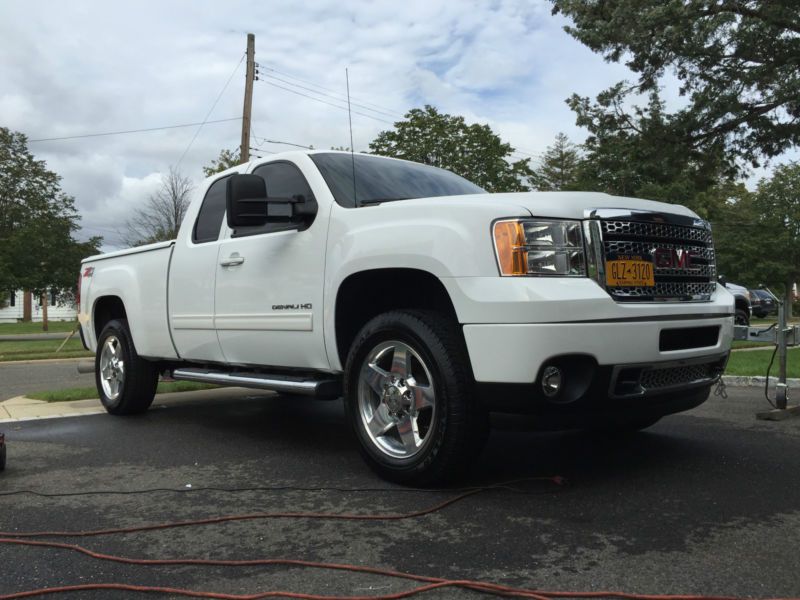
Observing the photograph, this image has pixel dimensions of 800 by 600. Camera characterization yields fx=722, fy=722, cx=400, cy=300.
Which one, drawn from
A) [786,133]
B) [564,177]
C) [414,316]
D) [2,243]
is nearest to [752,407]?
[414,316]

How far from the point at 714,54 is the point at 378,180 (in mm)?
11760

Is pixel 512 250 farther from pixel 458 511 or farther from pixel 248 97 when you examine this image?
pixel 248 97

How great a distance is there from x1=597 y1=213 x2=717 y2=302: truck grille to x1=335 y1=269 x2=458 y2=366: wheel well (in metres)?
0.87

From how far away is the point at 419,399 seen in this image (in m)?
3.73

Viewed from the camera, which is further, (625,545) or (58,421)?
(58,421)

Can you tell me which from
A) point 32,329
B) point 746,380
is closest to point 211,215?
point 746,380

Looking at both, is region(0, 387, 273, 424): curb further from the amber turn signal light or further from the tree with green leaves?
the tree with green leaves

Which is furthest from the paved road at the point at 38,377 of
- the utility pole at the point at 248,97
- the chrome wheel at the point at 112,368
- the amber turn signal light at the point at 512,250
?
the utility pole at the point at 248,97

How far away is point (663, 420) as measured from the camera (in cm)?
577

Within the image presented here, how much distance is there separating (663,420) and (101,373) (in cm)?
507

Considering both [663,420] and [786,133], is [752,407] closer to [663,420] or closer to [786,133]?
[663,420]

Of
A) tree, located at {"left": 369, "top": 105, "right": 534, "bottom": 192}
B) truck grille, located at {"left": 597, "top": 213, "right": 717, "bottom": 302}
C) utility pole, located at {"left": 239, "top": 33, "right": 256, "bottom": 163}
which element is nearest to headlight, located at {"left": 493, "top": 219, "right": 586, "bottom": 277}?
truck grille, located at {"left": 597, "top": 213, "right": 717, "bottom": 302}

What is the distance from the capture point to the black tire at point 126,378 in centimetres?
638

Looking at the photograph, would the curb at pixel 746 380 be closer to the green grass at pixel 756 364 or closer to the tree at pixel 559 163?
the green grass at pixel 756 364
